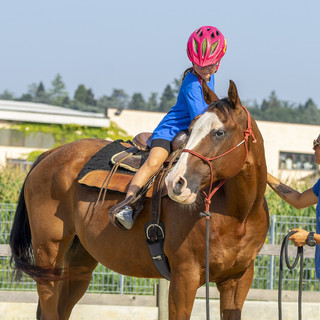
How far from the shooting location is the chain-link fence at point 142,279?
364 inches

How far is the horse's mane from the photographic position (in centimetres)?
399

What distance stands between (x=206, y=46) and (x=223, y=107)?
2.37 ft

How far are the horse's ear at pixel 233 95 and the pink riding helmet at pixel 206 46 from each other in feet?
2.04

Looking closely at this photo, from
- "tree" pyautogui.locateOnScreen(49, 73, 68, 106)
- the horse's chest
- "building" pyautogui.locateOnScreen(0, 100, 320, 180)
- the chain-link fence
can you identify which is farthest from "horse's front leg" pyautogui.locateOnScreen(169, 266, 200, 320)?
"tree" pyautogui.locateOnScreen(49, 73, 68, 106)

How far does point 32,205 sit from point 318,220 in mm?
2810

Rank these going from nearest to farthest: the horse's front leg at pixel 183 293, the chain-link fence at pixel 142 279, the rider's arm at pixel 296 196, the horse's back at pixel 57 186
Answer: the horse's front leg at pixel 183 293
the rider's arm at pixel 296 196
the horse's back at pixel 57 186
the chain-link fence at pixel 142 279

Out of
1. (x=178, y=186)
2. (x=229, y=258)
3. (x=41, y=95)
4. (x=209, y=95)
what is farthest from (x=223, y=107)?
(x=41, y=95)

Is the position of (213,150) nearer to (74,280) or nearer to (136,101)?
(74,280)

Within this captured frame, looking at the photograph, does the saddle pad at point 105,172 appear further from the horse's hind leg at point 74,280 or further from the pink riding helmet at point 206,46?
the pink riding helmet at point 206,46

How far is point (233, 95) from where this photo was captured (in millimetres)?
3979

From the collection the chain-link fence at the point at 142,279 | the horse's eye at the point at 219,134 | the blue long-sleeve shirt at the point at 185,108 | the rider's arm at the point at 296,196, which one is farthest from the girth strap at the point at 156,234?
the chain-link fence at the point at 142,279

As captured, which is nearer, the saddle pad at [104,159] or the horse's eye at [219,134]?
the horse's eye at [219,134]

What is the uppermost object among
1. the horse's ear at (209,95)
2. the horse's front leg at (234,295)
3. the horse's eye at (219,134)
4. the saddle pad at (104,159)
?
the horse's ear at (209,95)

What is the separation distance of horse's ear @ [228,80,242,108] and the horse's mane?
0.12 ft
